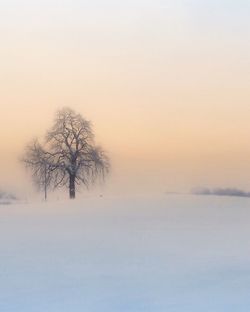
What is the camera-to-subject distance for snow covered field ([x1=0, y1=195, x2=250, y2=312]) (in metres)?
8.43

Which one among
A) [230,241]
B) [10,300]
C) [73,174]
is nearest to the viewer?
[10,300]

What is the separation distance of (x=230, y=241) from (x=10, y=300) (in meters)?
6.79

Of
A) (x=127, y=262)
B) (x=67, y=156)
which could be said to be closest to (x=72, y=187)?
(x=67, y=156)

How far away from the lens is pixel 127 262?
11.2 metres

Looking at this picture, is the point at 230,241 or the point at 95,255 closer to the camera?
the point at 95,255

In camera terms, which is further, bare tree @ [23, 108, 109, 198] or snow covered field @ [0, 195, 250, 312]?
bare tree @ [23, 108, 109, 198]

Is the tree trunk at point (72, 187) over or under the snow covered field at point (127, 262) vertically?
over

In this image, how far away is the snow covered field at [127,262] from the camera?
8430 mm

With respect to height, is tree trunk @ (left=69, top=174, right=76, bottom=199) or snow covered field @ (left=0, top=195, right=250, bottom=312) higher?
tree trunk @ (left=69, top=174, right=76, bottom=199)

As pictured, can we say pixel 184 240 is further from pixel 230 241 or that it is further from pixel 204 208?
pixel 204 208

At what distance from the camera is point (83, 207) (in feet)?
76.4

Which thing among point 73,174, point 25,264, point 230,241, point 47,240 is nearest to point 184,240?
point 230,241

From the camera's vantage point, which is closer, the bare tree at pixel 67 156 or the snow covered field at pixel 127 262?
the snow covered field at pixel 127 262

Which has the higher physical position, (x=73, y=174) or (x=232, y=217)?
(x=73, y=174)
